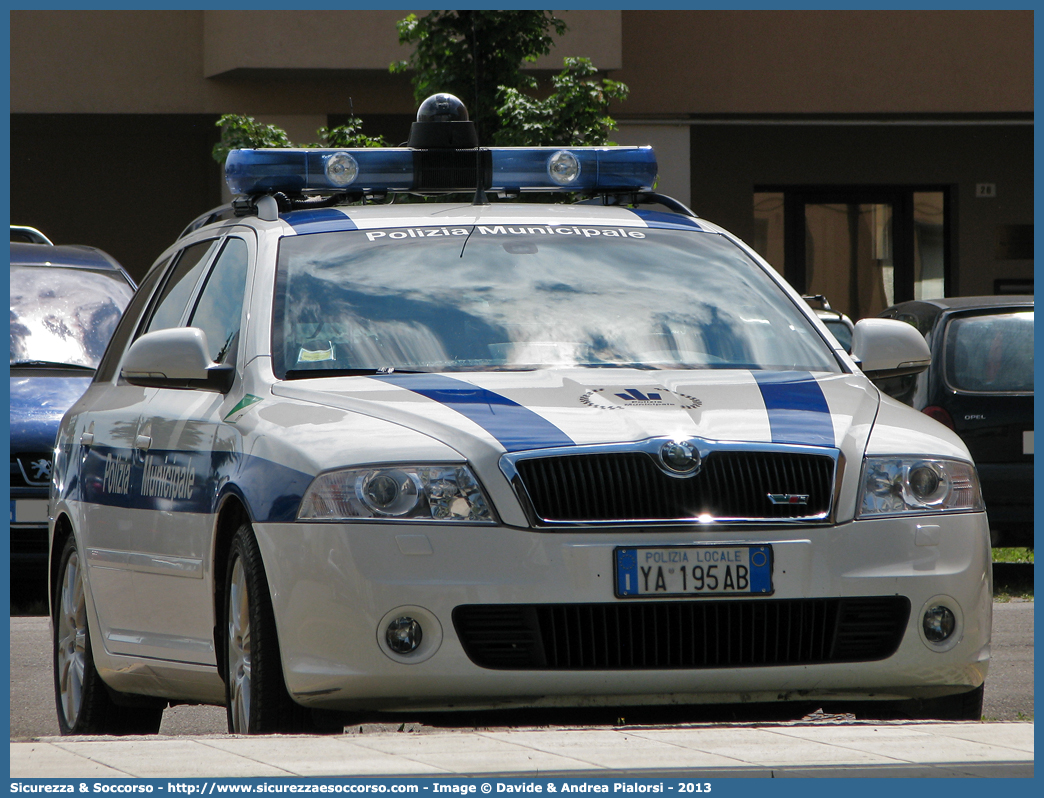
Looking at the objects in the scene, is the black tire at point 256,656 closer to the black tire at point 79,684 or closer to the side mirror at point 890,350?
the black tire at point 79,684

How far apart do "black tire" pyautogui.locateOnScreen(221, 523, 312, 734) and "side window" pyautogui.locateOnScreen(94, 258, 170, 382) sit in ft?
6.69

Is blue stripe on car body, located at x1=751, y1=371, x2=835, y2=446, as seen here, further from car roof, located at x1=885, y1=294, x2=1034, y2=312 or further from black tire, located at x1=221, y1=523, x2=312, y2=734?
car roof, located at x1=885, y1=294, x2=1034, y2=312

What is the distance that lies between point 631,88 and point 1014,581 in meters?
9.06

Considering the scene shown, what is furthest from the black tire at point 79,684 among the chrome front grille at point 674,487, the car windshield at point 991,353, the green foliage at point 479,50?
the green foliage at point 479,50

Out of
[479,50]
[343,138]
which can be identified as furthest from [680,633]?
[343,138]

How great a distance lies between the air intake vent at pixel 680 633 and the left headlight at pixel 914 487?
0.78 feet

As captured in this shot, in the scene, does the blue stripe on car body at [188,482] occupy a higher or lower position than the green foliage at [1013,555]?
higher

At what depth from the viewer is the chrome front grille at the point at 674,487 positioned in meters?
4.35

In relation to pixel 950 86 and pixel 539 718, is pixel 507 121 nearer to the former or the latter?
pixel 950 86

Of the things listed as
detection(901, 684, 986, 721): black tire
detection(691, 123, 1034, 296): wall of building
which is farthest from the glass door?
detection(901, 684, 986, 721): black tire

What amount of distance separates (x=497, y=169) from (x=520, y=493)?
8.68 feet

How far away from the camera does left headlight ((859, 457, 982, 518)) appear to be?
4531 mm

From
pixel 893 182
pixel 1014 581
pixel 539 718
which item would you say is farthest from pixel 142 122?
pixel 539 718

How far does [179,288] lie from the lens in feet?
20.8
